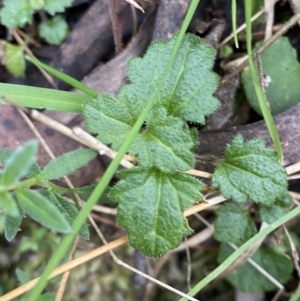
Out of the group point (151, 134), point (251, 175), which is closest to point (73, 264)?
point (151, 134)

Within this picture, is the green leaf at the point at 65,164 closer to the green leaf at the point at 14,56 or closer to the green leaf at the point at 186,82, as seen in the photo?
the green leaf at the point at 186,82

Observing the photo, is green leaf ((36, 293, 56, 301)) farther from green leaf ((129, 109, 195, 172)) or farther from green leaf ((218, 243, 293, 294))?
green leaf ((218, 243, 293, 294))

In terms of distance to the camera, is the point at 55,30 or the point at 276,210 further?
the point at 55,30

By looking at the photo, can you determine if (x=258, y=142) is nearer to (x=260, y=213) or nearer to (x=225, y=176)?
(x=225, y=176)

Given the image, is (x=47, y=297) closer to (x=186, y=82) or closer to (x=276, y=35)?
(x=186, y=82)

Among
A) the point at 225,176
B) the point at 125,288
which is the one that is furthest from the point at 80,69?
the point at 125,288

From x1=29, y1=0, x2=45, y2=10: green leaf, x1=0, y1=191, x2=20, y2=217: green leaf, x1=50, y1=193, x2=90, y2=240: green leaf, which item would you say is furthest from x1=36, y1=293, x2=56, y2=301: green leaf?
x1=29, y1=0, x2=45, y2=10: green leaf
